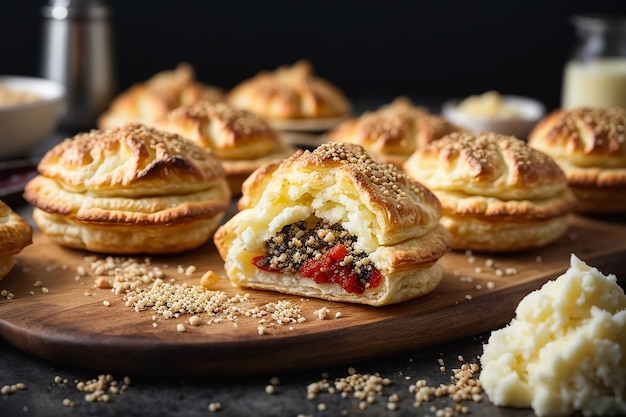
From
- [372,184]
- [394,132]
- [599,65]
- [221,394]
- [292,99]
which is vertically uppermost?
[599,65]

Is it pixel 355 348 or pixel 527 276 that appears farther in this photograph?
pixel 527 276

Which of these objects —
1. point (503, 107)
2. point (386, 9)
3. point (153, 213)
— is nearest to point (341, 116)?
point (503, 107)

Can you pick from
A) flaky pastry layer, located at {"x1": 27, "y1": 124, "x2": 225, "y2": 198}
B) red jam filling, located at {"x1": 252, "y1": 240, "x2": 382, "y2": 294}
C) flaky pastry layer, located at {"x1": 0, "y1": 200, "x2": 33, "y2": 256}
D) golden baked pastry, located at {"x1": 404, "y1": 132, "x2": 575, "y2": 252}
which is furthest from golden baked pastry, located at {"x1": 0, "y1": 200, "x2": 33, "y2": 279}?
golden baked pastry, located at {"x1": 404, "y1": 132, "x2": 575, "y2": 252}

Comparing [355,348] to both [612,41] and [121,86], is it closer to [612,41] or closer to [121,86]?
[612,41]

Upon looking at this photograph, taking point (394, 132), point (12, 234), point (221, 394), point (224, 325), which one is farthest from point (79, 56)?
point (221, 394)

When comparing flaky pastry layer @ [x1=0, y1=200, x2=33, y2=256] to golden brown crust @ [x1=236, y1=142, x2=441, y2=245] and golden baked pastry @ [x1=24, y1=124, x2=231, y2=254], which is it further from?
golden brown crust @ [x1=236, y1=142, x2=441, y2=245]

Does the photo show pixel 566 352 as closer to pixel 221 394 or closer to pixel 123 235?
pixel 221 394
